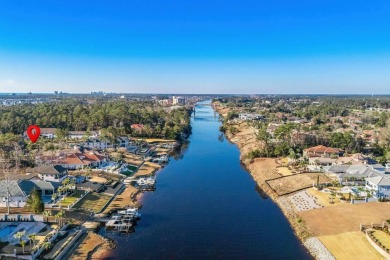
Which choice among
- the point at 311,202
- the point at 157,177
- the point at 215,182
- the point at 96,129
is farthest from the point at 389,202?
the point at 96,129

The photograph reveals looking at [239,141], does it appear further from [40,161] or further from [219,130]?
[40,161]

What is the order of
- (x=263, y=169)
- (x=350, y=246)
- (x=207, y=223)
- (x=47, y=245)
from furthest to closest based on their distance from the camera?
(x=263, y=169) < (x=207, y=223) < (x=350, y=246) < (x=47, y=245)

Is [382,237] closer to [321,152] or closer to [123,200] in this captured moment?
[123,200]

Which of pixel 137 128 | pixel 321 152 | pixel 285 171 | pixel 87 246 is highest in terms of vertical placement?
pixel 137 128

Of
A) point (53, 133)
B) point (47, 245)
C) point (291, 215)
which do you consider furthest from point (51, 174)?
point (53, 133)

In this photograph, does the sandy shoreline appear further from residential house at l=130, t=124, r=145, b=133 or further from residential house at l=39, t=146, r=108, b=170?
residential house at l=130, t=124, r=145, b=133
